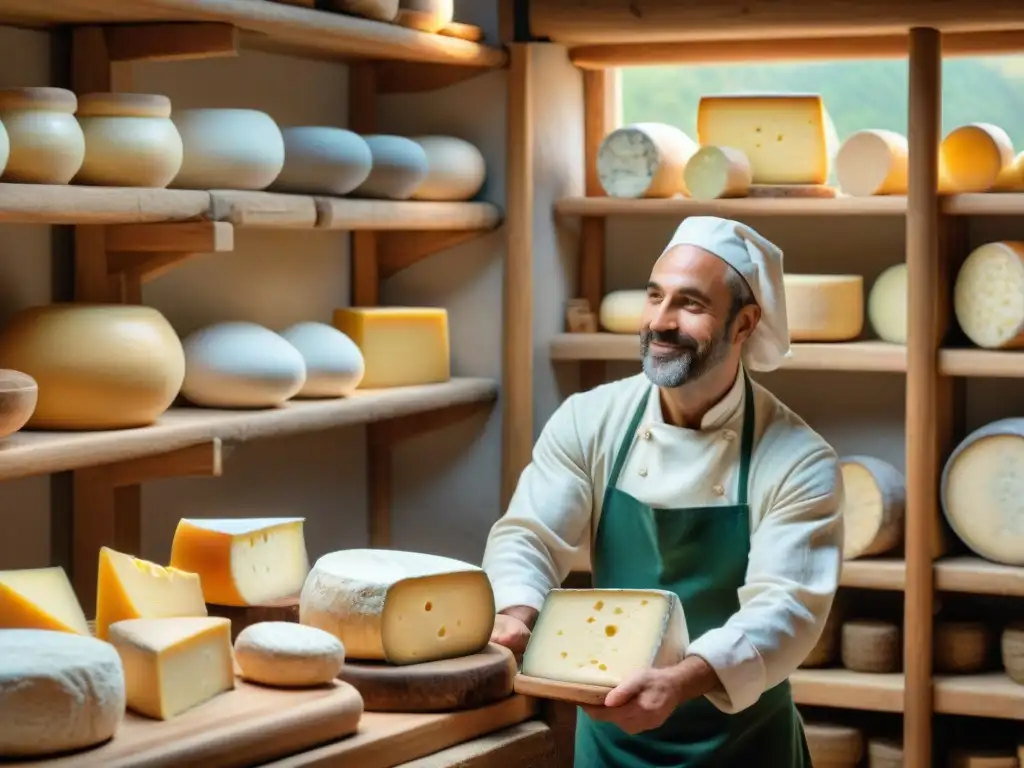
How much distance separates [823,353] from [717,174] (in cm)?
46

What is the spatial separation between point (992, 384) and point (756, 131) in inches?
31.5

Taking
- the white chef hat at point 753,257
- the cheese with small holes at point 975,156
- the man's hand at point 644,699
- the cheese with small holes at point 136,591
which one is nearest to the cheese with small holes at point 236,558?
the cheese with small holes at point 136,591

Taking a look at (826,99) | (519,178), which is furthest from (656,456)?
(826,99)

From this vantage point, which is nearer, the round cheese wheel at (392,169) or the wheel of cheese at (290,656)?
the wheel of cheese at (290,656)

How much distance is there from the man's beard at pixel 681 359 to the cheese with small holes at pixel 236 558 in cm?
64

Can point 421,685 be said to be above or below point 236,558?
below

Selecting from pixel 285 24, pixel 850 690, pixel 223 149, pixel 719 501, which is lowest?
pixel 850 690

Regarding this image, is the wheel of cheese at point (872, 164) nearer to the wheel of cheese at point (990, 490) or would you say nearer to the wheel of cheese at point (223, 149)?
the wheel of cheese at point (990, 490)

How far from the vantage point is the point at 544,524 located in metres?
2.52

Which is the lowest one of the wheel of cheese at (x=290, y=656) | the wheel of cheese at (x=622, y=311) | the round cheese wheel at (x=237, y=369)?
the wheel of cheese at (x=290, y=656)

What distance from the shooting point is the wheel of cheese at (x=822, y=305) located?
11.7ft

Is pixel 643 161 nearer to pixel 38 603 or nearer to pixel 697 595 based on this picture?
pixel 697 595

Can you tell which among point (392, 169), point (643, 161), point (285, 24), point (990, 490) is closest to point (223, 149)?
point (285, 24)

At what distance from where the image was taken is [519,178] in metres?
3.71
